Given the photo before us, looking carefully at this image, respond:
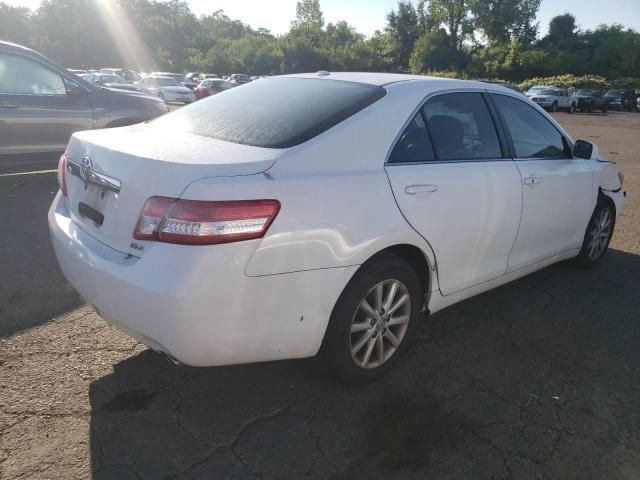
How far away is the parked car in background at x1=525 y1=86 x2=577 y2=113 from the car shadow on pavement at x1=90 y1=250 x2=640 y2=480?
3421 cm

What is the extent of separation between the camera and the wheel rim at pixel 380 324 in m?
2.75

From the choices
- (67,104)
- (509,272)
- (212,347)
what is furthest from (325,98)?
(67,104)

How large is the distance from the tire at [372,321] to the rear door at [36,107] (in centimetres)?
586

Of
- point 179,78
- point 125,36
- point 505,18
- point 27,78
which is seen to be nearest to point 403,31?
point 505,18

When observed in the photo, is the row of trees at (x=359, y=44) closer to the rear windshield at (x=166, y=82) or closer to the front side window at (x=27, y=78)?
the rear windshield at (x=166, y=82)

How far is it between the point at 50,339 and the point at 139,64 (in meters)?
70.7

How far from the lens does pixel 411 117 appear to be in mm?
2951

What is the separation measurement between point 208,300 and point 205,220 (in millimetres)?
328

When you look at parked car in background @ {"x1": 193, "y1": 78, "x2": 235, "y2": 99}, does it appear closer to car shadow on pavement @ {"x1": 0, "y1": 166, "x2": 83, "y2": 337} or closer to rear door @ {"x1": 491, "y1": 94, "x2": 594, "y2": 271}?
car shadow on pavement @ {"x1": 0, "y1": 166, "x2": 83, "y2": 337}

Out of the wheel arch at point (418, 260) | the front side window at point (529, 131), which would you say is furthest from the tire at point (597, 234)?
the wheel arch at point (418, 260)

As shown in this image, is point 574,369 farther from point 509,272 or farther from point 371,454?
point 371,454

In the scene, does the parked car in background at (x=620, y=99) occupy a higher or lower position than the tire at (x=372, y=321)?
lower

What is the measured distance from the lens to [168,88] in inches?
1080

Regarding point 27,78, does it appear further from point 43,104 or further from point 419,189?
point 419,189
